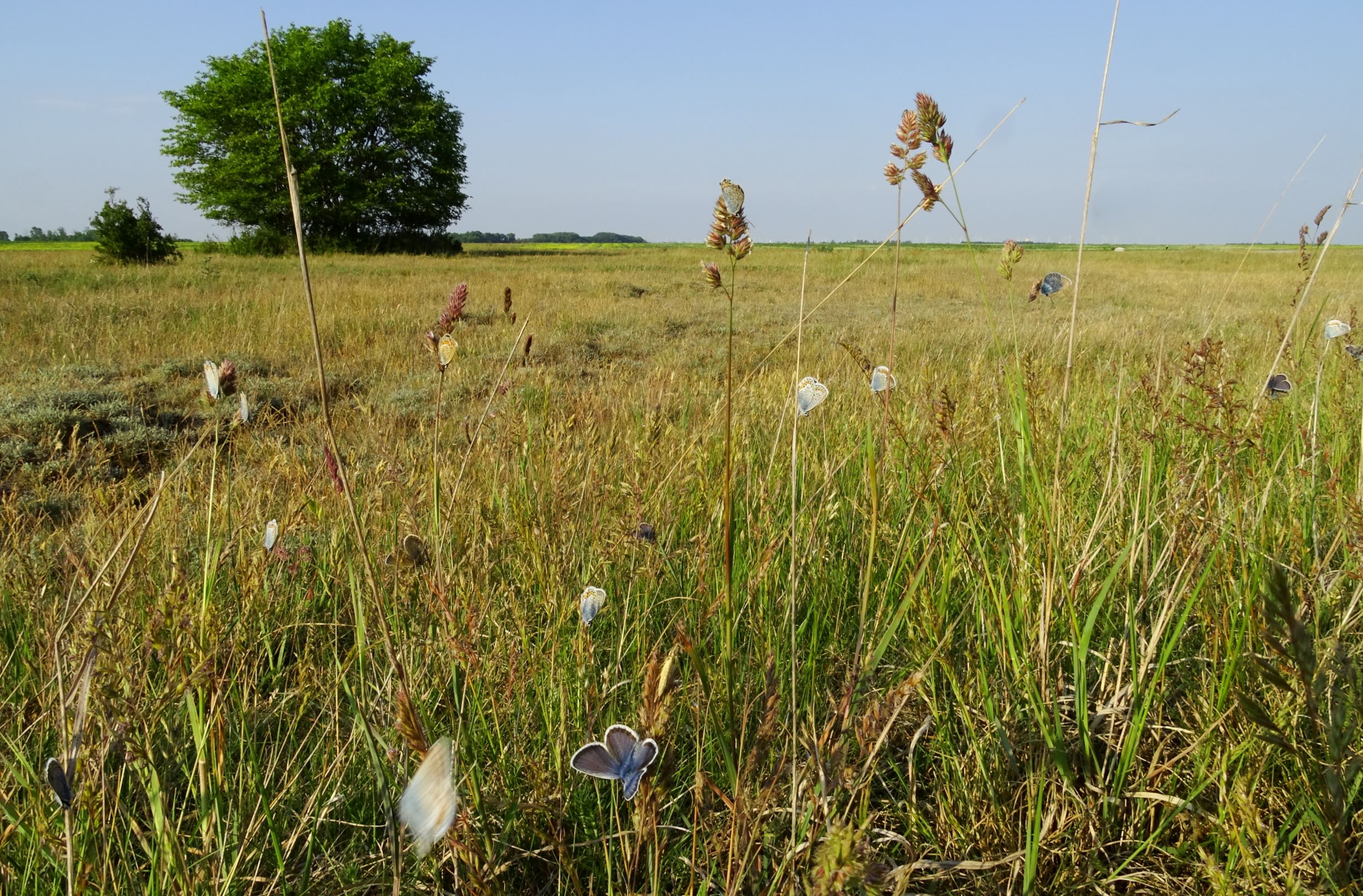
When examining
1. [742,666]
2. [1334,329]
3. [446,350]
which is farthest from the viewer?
[1334,329]

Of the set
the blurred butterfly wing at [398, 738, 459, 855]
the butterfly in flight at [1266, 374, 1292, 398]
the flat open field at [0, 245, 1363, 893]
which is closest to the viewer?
the blurred butterfly wing at [398, 738, 459, 855]

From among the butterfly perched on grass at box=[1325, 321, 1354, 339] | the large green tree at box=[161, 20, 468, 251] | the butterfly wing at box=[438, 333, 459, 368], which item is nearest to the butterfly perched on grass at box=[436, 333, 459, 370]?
the butterfly wing at box=[438, 333, 459, 368]

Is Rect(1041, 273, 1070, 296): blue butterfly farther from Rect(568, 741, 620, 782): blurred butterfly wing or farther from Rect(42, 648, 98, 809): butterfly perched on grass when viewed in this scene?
Rect(42, 648, 98, 809): butterfly perched on grass

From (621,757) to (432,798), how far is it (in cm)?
15

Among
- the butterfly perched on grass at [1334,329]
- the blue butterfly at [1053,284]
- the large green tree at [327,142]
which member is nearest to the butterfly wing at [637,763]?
the blue butterfly at [1053,284]

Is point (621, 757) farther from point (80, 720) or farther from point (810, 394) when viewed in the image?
point (810, 394)

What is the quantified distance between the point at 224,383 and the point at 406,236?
3543cm

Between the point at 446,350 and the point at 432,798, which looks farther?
the point at 446,350

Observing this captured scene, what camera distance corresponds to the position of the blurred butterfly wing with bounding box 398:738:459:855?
486 millimetres

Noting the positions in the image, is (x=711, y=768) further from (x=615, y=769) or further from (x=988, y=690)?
(x=615, y=769)

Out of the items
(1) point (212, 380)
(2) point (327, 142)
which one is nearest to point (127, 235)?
(2) point (327, 142)

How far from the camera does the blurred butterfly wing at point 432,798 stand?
49cm

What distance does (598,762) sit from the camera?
57cm

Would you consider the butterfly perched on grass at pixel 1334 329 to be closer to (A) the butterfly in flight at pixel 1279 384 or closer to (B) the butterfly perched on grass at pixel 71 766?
(A) the butterfly in flight at pixel 1279 384
